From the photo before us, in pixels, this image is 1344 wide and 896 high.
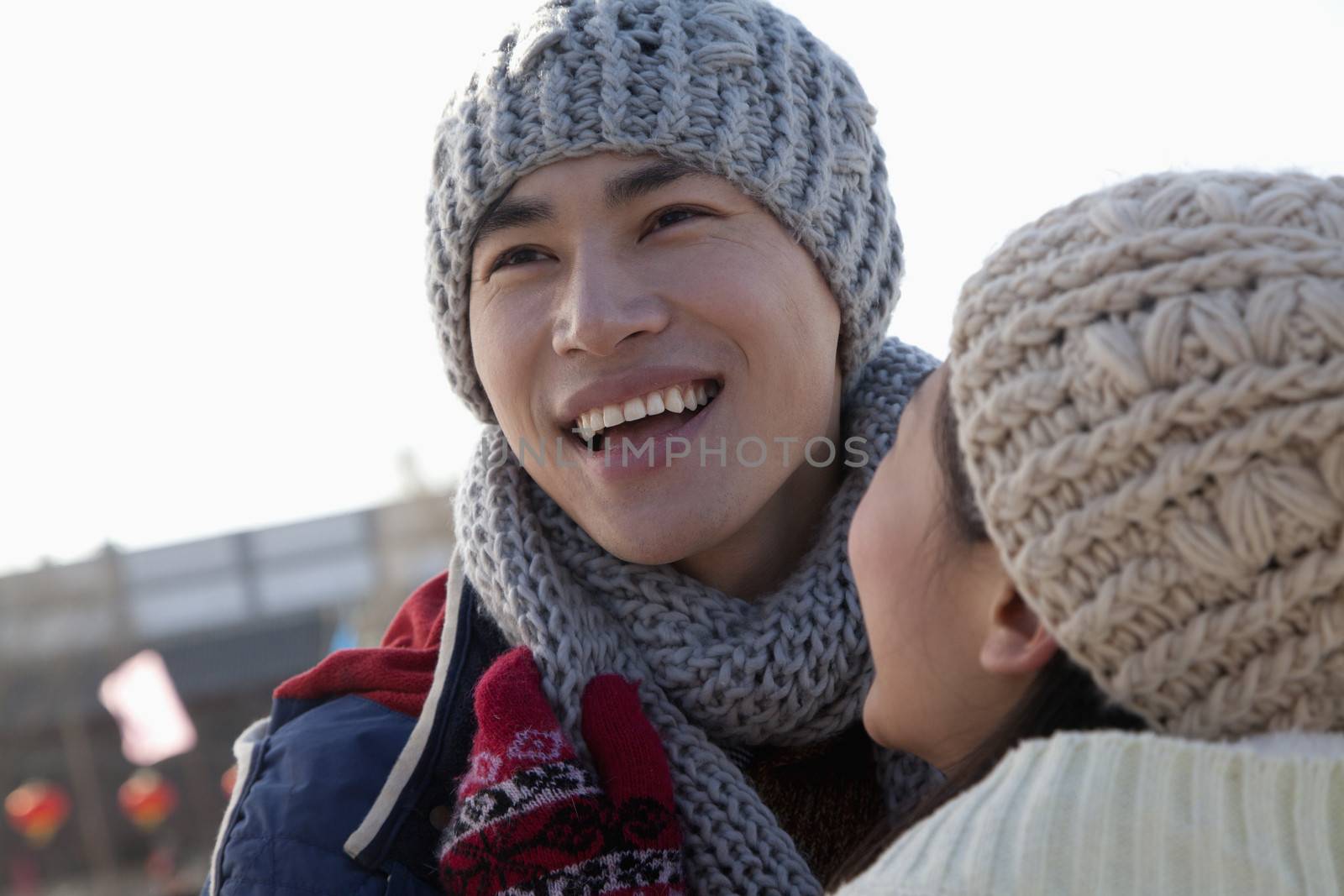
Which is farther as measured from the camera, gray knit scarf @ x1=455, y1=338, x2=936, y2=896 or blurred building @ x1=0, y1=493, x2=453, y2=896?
blurred building @ x1=0, y1=493, x2=453, y2=896

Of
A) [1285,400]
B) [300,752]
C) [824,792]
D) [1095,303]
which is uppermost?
[1095,303]

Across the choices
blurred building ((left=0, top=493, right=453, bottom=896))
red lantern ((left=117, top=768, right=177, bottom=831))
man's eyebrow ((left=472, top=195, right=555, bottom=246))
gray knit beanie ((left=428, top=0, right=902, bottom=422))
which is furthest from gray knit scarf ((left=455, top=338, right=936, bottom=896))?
blurred building ((left=0, top=493, right=453, bottom=896))

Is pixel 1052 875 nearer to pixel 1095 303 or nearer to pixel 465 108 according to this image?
pixel 1095 303

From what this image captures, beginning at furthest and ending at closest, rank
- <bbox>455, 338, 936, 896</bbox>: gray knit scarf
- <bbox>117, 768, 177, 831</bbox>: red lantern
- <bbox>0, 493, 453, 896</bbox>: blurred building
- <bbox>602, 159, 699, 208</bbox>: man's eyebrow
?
<bbox>0, 493, 453, 896</bbox>: blurred building, <bbox>117, 768, 177, 831</bbox>: red lantern, <bbox>602, 159, 699, 208</bbox>: man's eyebrow, <bbox>455, 338, 936, 896</bbox>: gray knit scarf

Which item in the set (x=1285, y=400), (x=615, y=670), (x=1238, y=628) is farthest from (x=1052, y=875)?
(x=615, y=670)

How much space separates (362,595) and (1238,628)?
22.1 m

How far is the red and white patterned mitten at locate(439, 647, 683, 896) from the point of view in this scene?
1.80m

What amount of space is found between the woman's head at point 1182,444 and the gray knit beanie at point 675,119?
894 millimetres

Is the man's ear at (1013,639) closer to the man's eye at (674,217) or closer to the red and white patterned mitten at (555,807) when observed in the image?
the red and white patterned mitten at (555,807)

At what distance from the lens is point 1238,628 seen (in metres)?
1.25

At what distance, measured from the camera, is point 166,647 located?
2222 cm

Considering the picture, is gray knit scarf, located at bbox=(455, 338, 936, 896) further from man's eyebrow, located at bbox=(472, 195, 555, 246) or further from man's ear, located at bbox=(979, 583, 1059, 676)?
man's ear, located at bbox=(979, 583, 1059, 676)

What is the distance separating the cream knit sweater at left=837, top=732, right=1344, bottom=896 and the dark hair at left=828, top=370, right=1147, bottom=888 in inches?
5.9

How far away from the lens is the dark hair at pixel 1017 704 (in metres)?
1.45
